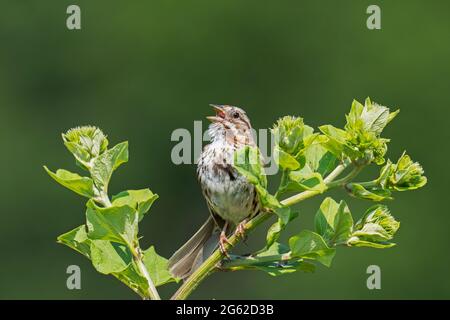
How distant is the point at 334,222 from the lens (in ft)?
5.74

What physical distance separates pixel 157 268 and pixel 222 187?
112cm

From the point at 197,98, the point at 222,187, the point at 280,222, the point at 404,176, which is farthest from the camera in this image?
the point at 197,98

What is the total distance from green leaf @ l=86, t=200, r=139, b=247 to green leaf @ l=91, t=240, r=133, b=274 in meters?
0.04

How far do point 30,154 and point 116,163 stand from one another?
8.70 m

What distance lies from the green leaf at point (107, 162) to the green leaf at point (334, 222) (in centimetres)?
34

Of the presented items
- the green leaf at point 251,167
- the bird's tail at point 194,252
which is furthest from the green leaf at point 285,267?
the bird's tail at point 194,252

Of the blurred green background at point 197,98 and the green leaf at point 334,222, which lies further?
the blurred green background at point 197,98

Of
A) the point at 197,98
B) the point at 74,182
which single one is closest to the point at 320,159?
the point at 74,182

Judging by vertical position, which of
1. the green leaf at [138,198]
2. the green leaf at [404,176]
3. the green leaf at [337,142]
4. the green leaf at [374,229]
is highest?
the green leaf at [337,142]

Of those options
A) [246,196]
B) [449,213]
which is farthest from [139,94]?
[246,196]

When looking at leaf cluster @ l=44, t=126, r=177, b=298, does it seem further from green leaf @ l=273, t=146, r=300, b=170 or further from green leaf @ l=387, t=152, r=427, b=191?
green leaf @ l=387, t=152, r=427, b=191

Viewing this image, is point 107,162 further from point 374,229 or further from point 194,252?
point 194,252

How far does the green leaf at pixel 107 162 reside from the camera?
177cm

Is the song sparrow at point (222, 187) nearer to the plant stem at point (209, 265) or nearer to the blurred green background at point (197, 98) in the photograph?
the plant stem at point (209, 265)
